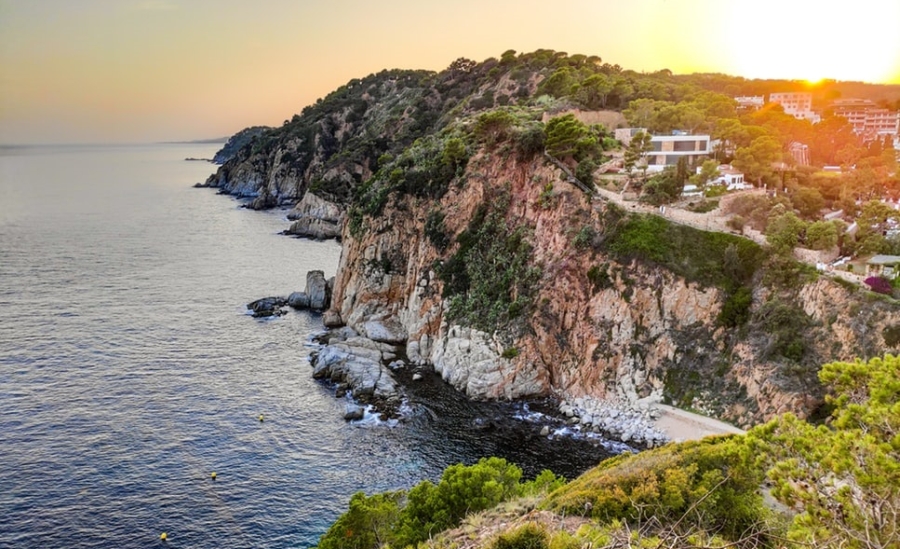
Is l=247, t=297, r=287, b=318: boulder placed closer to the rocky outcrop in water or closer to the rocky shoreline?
the rocky shoreline

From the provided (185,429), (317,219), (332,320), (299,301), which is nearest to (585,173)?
(332,320)

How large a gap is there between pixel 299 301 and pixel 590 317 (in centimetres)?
4158

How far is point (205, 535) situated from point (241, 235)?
3795 inches

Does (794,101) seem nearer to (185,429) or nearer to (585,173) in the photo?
(585,173)

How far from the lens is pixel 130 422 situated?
4700cm

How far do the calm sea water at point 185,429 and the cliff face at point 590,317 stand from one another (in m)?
6.66

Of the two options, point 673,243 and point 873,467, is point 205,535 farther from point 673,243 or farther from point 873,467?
point 673,243

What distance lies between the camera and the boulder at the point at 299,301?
259ft

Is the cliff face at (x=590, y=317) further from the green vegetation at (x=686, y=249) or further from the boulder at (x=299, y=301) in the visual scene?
the boulder at (x=299, y=301)

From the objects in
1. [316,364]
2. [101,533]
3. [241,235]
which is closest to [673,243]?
[316,364]

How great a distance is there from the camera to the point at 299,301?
7925 cm

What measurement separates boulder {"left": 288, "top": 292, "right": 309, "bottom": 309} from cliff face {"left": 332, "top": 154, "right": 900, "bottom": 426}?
968 cm

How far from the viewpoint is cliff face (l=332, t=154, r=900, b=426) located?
44562 millimetres

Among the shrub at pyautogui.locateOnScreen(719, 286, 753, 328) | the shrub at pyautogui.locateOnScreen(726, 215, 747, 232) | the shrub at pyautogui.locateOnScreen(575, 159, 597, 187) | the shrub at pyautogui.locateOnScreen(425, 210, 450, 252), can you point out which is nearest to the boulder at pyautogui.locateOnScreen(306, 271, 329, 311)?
the shrub at pyautogui.locateOnScreen(425, 210, 450, 252)
